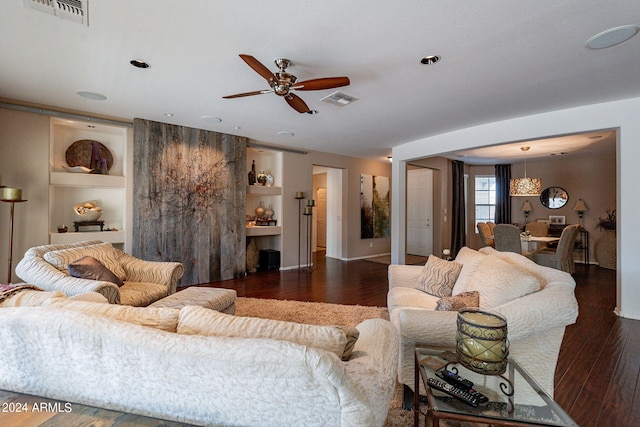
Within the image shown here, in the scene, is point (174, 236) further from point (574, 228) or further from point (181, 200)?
point (574, 228)

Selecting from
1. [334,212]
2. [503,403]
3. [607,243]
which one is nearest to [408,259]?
[334,212]

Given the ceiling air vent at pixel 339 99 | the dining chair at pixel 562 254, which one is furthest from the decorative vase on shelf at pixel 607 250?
the ceiling air vent at pixel 339 99

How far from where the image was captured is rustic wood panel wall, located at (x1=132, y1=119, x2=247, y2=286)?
4.41 meters

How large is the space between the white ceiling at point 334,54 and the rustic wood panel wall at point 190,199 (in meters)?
0.69

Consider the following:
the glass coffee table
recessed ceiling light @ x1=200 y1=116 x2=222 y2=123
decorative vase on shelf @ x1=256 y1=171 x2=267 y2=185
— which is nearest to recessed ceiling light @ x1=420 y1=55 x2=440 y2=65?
the glass coffee table

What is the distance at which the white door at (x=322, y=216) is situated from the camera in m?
9.12

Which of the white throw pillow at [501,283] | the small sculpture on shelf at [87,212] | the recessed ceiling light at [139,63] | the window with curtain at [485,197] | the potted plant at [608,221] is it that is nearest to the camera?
the white throw pillow at [501,283]

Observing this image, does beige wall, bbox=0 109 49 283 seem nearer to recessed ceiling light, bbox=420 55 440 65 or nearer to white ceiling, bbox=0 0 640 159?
white ceiling, bbox=0 0 640 159

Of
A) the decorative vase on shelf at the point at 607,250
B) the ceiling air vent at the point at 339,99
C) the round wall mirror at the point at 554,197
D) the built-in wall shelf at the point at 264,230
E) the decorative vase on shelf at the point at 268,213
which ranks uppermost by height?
the ceiling air vent at the point at 339,99

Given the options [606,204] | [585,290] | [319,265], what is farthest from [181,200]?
[606,204]

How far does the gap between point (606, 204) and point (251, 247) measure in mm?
8058

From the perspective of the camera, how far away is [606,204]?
258 inches

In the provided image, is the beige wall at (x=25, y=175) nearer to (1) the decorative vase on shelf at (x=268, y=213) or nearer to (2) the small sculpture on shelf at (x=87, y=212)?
(2) the small sculpture on shelf at (x=87, y=212)

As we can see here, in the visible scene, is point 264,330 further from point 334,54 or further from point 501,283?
point 334,54
